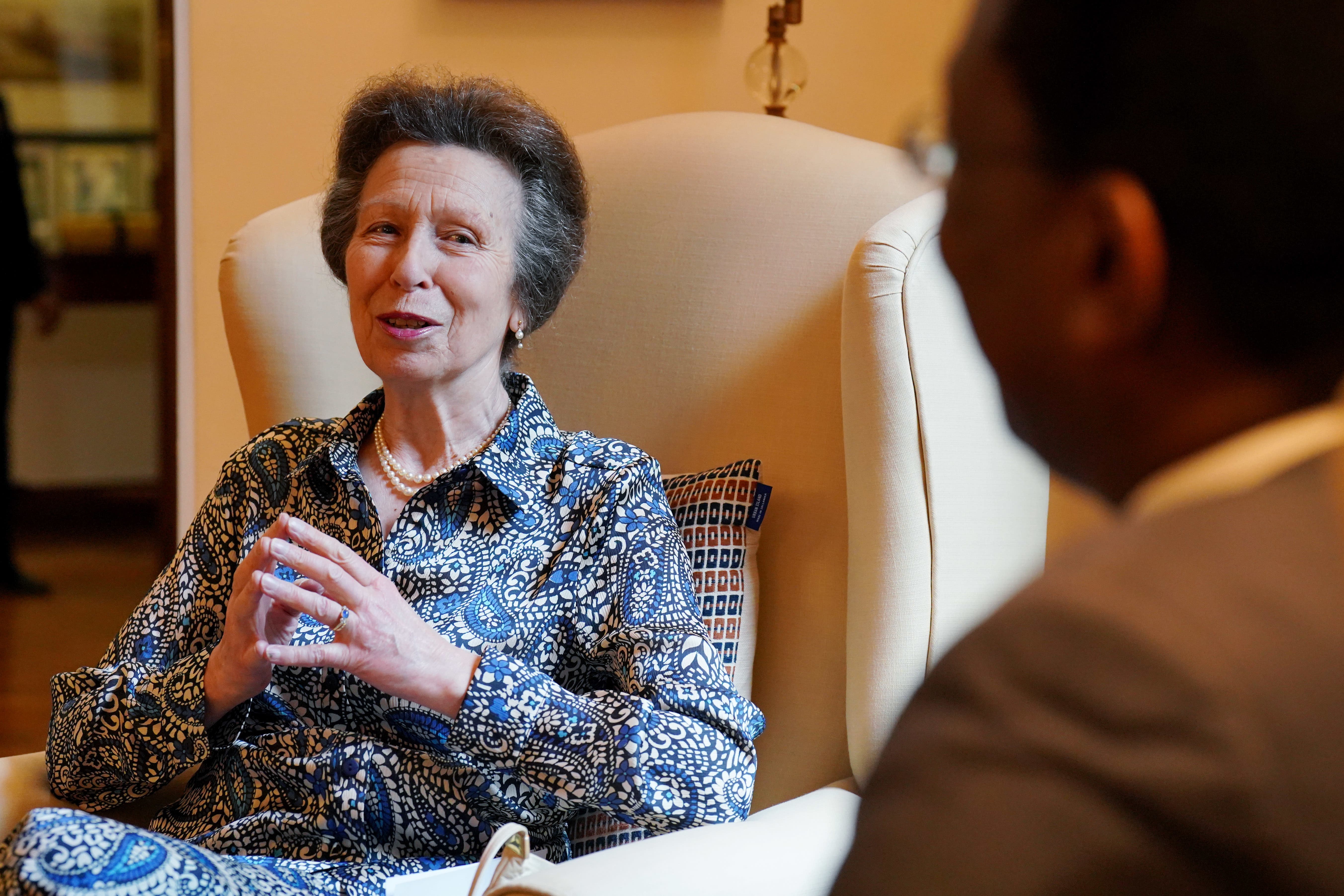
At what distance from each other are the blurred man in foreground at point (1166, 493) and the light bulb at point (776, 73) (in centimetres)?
189

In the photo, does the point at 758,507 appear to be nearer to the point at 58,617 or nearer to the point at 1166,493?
the point at 1166,493

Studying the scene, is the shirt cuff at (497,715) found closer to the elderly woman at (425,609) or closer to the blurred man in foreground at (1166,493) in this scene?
the elderly woman at (425,609)

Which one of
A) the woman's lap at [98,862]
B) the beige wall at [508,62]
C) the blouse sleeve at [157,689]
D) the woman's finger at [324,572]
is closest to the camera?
the woman's lap at [98,862]

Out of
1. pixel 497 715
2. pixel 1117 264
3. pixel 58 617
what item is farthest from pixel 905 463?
pixel 58 617

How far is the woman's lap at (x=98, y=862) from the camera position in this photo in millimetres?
906

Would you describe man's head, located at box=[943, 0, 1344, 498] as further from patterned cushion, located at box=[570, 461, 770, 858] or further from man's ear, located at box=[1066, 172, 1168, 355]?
patterned cushion, located at box=[570, 461, 770, 858]

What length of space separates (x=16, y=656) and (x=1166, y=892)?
3.65 meters

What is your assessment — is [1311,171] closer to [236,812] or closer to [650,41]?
[236,812]

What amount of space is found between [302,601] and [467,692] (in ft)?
0.57

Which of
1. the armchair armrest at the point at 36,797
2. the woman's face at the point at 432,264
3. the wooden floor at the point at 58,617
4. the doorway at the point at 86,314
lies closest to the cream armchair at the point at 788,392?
the woman's face at the point at 432,264

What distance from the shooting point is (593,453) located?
1.43m

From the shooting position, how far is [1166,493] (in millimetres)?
376

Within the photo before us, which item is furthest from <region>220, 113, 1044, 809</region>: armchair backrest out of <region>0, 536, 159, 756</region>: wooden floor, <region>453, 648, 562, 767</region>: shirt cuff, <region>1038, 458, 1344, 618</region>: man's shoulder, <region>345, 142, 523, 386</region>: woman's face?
<region>0, 536, 159, 756</region>: wooden floor

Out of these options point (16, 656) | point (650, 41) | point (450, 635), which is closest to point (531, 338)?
point (450, 635)
